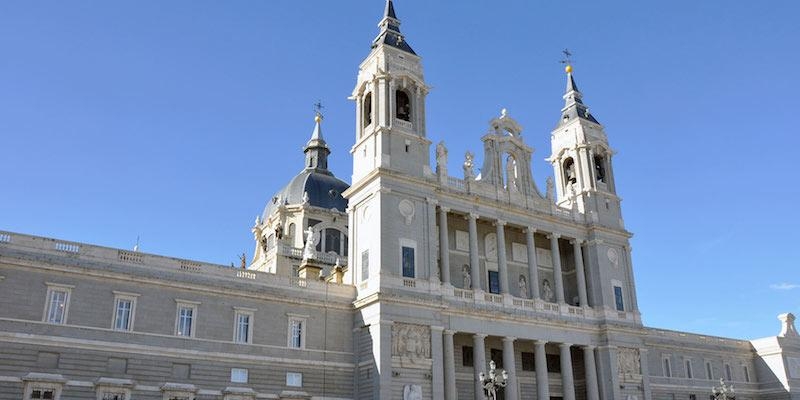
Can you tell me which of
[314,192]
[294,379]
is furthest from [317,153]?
[294,379]

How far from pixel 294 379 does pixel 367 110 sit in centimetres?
1787

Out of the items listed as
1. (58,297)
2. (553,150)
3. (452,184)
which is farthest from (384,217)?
(553,150)

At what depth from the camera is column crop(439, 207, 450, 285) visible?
139ft

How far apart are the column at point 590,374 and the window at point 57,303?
31.2 m

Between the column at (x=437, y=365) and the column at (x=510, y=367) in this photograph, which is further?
the column at (x=510, y=367)

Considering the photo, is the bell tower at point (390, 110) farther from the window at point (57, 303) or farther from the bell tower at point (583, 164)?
the window at point (57, 303)

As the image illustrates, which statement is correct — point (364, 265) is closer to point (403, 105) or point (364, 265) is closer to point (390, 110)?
point (390, 110)

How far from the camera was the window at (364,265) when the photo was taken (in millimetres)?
40466

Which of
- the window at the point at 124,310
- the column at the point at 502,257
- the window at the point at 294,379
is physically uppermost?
the column at the point at 502,257

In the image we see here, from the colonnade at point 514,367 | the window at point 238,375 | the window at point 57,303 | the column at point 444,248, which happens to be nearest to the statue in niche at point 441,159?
the column at point 444,248

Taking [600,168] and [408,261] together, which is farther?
[600,168]

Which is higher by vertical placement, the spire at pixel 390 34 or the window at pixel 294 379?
the spire at pixel 390 34

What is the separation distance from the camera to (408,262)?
40.3m

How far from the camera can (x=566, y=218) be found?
49562 mm
